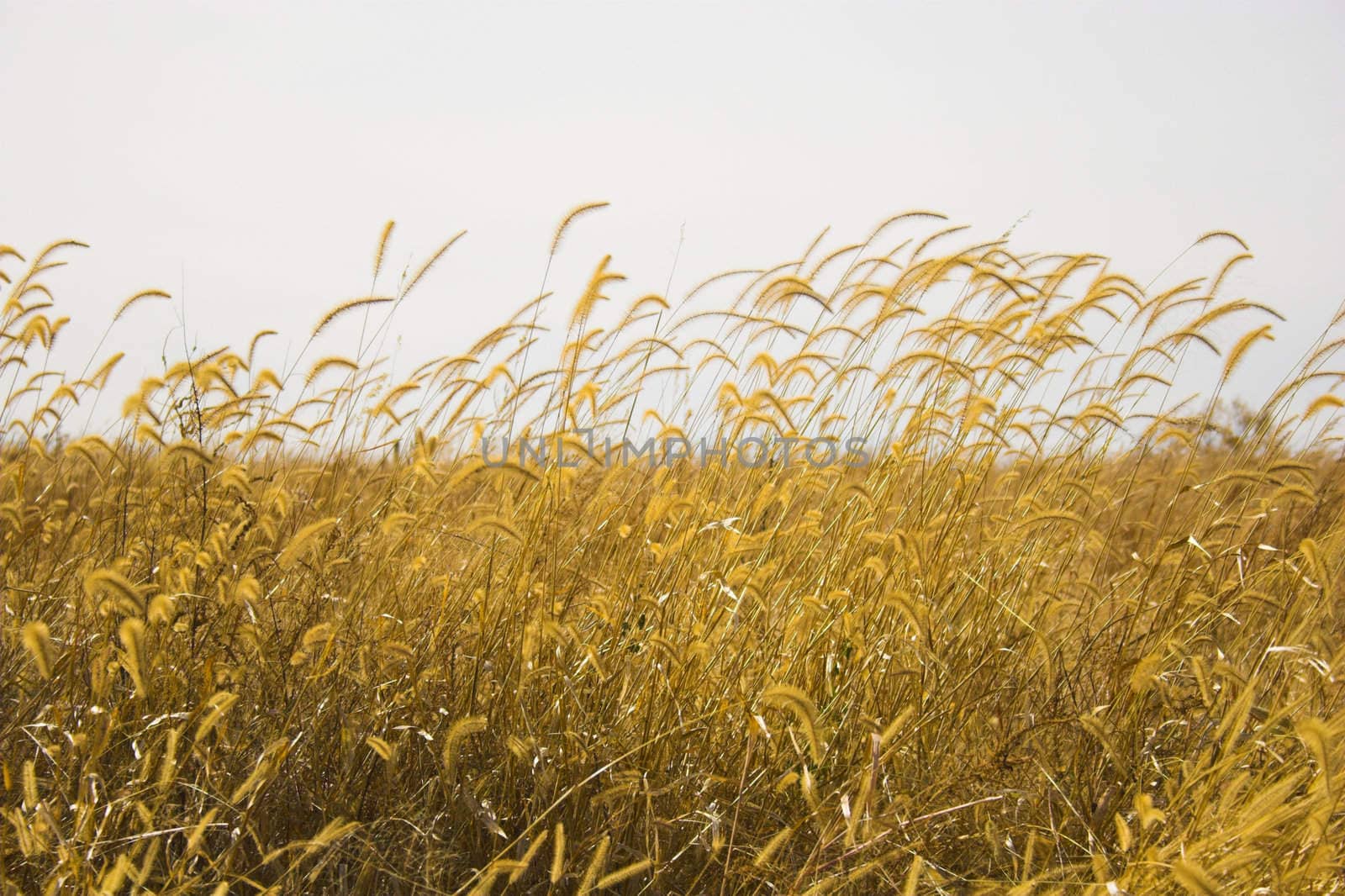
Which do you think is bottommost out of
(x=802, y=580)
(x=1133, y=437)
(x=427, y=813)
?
(x=427, y=813)

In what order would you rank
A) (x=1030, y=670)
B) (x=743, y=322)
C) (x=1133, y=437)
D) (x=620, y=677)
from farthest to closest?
(x=743, y=322) → (x=1133, y=437) → (x=1030, y=670) → (x=620, y=677)

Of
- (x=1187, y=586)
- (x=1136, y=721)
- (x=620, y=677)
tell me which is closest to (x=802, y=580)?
(x=620, y=677)

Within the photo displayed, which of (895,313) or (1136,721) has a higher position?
(895,313)

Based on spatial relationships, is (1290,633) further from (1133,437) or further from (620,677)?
(620,677)

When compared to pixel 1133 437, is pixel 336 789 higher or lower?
lower

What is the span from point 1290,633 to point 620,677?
60.9 inches

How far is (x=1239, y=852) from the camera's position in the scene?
4.75 feet

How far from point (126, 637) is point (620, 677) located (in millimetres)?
917

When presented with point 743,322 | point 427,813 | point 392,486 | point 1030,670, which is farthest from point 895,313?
point 427,813

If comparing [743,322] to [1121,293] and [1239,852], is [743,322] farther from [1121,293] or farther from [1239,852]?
[1239,852]

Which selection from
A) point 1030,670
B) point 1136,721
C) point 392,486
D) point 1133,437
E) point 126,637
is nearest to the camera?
point 126,637

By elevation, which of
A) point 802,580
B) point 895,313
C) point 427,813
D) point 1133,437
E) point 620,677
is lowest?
point 427,813

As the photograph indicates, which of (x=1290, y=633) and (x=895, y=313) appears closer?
(x=1290, y=633)

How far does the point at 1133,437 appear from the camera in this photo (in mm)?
2674
